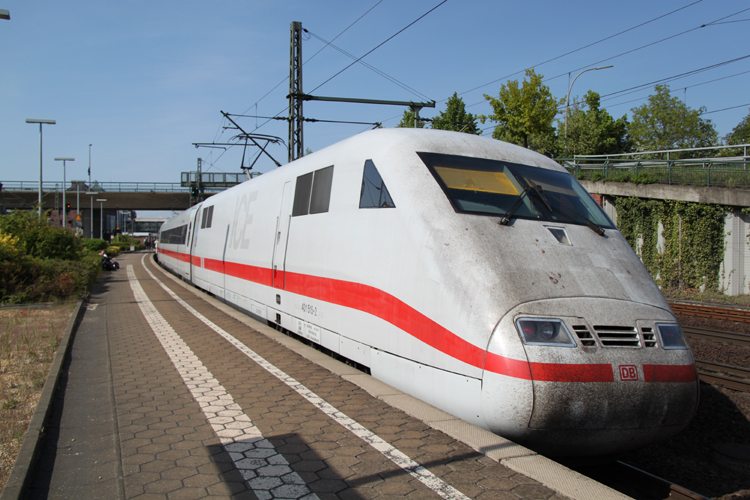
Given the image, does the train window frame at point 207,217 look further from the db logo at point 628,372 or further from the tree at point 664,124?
the tree at point 664,124

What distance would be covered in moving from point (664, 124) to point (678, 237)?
84.2ft

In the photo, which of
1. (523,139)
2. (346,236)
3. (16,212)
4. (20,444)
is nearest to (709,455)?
(346,236)

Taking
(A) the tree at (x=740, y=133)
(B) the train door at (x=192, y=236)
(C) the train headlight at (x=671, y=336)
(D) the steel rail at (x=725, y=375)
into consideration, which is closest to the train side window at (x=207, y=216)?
(B) the train door at (x=192, y=236)

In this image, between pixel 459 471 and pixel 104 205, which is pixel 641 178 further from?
pixel 104 205

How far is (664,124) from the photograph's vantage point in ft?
138

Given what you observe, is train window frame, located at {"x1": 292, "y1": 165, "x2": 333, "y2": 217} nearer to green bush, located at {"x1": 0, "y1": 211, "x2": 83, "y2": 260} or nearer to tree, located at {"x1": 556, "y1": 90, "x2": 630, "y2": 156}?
green bush, located at {"x1": 0, "y1": 211, "x2": 83, "y2": 260}

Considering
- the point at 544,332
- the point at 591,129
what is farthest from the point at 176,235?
the point at 591,129

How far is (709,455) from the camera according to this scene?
5.66 metres

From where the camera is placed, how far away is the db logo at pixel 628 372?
3920 millimetres

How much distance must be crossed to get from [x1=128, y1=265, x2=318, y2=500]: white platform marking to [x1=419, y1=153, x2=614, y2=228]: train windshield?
2679 millimetres

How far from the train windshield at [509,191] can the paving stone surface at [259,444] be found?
2.15 meters

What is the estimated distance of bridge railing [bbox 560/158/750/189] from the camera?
1912 cm

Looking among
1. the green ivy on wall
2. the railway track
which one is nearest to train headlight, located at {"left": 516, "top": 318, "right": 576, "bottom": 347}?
the railway track

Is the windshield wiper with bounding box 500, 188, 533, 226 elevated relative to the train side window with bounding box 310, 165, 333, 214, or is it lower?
lower
